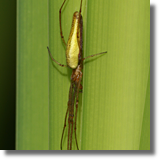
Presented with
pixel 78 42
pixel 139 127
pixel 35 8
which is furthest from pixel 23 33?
pixel 139 127

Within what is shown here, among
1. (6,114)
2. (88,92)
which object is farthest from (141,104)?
(6,114)

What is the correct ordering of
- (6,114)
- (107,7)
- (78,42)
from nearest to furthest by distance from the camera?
1. (107,7)
2. (78,42)
3. (6,114)

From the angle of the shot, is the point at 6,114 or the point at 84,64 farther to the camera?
the point at 6,114

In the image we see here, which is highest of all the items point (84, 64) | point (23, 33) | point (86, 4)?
point (86, 4)

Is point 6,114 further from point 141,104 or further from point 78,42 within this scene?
point 141,104

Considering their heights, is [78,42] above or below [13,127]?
above

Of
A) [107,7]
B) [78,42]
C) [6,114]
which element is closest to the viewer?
[107,7]

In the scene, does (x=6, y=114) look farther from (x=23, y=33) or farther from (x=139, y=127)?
(x=139, y=127)
